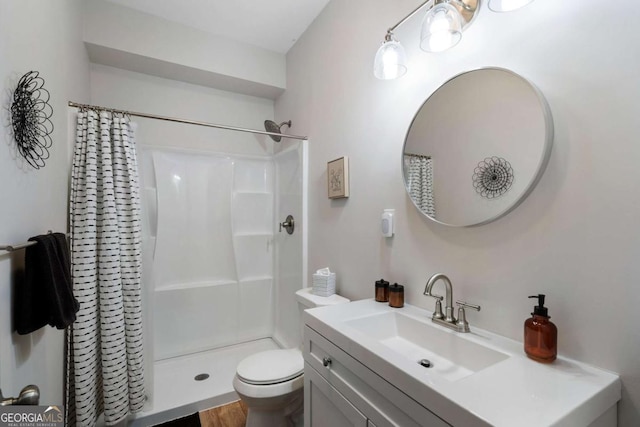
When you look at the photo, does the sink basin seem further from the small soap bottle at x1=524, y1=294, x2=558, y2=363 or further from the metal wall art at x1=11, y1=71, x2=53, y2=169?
the metal wall art at x1=11, y1=71, x2=53, y2=169

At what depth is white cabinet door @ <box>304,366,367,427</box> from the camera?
97cm

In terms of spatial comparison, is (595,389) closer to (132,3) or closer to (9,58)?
(9,58)

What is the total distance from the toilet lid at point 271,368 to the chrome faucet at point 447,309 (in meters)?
0.85

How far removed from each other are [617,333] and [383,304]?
80 cm

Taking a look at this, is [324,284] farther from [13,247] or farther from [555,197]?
[13,247]

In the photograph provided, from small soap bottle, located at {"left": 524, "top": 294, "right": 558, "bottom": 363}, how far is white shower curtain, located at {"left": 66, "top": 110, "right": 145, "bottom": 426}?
195cm

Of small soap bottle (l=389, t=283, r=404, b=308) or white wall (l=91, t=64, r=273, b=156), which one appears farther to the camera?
white wall (l=91, t=64, r=273, b=156)

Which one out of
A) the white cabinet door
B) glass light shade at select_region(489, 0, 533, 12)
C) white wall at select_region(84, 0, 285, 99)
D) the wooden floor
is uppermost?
white wall at select_region(84, 0, 285, 99)

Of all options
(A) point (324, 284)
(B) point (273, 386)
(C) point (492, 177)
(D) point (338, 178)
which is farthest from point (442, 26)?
(B) point (273, 386)

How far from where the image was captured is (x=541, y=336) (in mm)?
802

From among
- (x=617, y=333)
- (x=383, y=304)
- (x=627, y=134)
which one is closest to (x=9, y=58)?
(x=383, y=304)

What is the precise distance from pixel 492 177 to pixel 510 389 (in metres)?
0.66

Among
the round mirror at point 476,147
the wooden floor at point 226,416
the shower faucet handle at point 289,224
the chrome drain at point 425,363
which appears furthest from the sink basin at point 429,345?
the shower faucet handle at point 289,224

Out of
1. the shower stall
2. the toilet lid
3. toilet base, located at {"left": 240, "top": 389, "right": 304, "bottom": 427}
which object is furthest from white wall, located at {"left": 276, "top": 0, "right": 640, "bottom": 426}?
the shower stall
